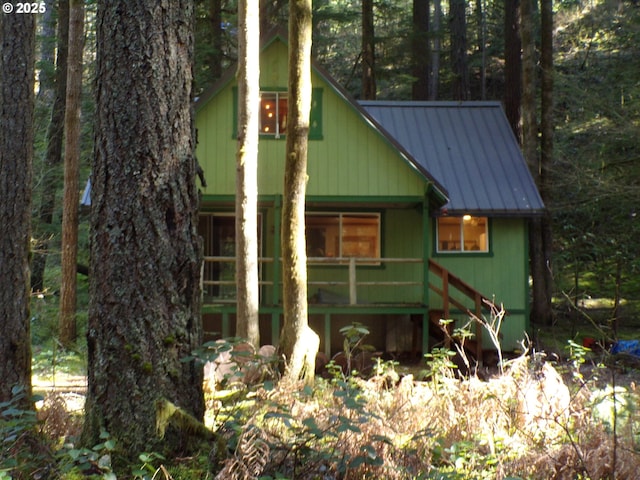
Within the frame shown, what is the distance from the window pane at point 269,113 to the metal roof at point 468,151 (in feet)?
10.2

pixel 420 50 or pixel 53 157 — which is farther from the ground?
pixel 420 50

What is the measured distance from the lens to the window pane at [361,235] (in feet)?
49.3

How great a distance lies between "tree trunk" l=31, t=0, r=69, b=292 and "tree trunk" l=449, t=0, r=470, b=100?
42.6 ft

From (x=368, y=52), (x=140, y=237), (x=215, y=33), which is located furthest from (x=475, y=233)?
(x=140, y=237)

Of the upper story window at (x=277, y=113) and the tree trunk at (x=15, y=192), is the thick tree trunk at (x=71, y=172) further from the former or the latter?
the tree trunk at (x=15, y=192)

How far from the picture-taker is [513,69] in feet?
64.4

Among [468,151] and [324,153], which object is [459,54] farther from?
[324,153]

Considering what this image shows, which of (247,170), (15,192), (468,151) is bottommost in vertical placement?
(15,192)

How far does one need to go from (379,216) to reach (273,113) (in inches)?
135

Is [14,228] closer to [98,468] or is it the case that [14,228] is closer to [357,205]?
[98,468]

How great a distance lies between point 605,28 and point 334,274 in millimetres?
12882

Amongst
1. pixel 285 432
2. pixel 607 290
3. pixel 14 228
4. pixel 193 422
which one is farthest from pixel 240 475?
pixel 607 290

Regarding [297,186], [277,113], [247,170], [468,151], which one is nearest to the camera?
[297,186]

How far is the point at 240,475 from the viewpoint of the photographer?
3.65 metres
